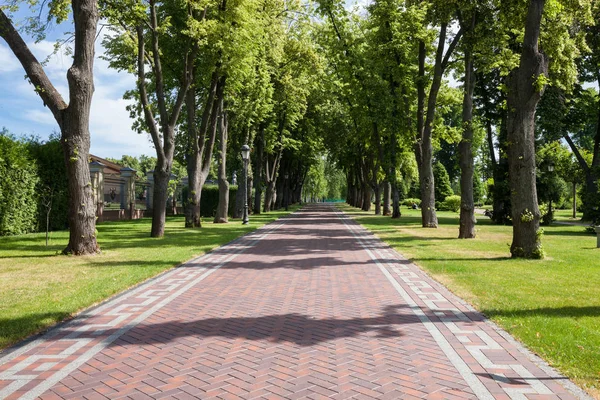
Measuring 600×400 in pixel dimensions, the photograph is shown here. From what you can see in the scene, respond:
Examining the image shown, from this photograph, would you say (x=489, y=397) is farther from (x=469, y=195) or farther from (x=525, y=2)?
(x=469, y=195)

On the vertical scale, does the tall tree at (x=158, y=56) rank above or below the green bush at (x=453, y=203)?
above

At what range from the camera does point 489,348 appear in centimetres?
541

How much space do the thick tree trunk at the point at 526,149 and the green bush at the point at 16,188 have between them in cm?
1715

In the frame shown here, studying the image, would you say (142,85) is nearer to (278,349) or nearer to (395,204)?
(278,349)

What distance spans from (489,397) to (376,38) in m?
27.5

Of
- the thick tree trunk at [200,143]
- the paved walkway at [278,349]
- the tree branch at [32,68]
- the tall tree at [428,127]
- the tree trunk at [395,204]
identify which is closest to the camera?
the paved walkway at [278,349]

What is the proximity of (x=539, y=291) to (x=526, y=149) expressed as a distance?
5235 mm

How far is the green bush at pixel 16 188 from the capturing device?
18656 mm

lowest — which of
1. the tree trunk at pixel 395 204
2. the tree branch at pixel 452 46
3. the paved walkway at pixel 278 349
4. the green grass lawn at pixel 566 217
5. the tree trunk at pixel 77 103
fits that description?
the paved walkway at pixel 278 349

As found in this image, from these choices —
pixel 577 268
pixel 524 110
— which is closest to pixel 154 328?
pixel 577 268

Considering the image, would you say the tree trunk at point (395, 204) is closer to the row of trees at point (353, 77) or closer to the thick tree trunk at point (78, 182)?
the row of trees at point (353, 77)

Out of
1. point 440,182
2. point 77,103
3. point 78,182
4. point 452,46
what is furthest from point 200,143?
point 440,182

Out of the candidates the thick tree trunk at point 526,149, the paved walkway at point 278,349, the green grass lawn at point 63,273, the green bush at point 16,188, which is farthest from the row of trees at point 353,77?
the paved walkway at point 278,349

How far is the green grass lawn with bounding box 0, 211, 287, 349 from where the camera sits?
22.1 ft
